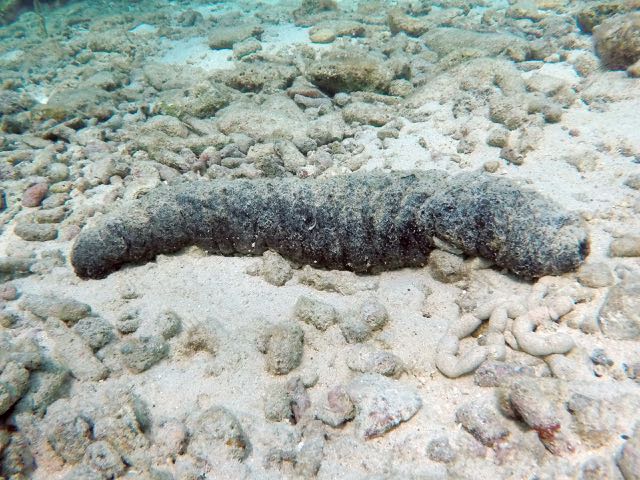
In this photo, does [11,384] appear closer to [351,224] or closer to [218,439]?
[218,439]

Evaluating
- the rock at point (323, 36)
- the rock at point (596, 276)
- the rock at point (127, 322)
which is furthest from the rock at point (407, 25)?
the rock at point (127, 322)

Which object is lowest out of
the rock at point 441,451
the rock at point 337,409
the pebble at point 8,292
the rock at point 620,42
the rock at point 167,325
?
the pebble at point 8,292

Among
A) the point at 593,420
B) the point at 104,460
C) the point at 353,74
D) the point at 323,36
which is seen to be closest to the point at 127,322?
the point at 104,460

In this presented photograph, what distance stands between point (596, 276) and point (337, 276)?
165cm

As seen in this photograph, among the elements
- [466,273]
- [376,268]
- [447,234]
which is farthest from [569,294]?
[376,268]

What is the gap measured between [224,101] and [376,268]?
144 inches

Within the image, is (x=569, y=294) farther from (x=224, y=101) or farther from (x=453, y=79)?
(x=224, y=101)

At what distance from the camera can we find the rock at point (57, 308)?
2.68m

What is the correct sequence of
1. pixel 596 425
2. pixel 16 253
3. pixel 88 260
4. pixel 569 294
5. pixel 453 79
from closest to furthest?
1. pixel 596 425
2. pixel 569 294
3. pixel 88 260
4. pixel 16 253
5. pixel 453 79

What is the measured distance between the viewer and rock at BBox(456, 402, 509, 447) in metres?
1.74

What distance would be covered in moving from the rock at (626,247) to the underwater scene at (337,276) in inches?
0.6

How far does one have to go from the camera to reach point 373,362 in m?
2.24

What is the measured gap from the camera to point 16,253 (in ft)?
11.3

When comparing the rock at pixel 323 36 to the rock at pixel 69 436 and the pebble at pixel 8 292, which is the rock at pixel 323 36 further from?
the rock at pixel 69 436
